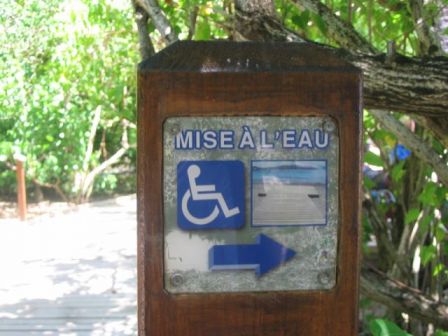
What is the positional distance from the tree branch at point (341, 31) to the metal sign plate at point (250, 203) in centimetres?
150

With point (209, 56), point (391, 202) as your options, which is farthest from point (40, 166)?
point (209, 56)

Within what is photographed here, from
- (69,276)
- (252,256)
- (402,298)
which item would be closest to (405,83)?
(252,256)

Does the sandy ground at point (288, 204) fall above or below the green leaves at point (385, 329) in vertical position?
above

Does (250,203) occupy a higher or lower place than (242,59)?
lower

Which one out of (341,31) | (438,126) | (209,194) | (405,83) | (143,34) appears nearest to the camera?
(209,194)

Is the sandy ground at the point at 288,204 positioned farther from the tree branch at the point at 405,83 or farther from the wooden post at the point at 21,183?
the wooden post at the point at 21,183

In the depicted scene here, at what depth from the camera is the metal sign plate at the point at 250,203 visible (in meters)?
1.36

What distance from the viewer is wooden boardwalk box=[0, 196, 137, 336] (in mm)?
5410

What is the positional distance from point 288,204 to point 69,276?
5.87m

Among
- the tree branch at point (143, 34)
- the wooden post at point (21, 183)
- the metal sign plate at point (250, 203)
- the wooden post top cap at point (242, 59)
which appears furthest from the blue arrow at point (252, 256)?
the wooden post at point (21, 183)

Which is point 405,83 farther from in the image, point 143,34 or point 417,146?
point 143,34

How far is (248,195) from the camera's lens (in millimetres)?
1377

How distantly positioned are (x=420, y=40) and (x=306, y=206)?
7.43 feet

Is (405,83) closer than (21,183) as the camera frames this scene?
Yes
